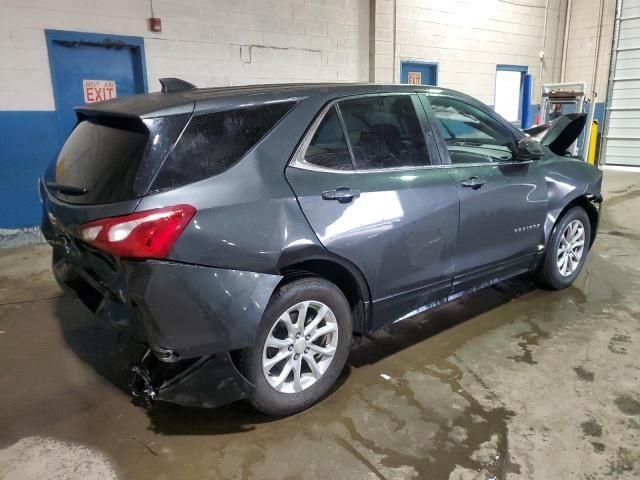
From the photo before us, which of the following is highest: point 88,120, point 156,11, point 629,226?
point 156,11

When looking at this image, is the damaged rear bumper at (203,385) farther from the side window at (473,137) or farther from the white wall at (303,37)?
the white wall at (303,37)

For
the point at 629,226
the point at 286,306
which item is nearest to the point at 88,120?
the point at 286,306

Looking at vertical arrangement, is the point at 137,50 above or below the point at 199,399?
above

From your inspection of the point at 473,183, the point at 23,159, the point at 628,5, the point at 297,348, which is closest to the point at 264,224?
the point at 297,348

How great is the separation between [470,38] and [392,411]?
30.3 ft

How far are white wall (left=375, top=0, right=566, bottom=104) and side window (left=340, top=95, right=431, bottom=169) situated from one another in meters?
5.85

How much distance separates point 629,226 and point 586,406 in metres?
4.67

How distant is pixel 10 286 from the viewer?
4.62 m

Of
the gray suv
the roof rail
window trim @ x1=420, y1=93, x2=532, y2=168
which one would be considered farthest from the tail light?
window trim @ x1=420, y1=93, x2=532, y2=168

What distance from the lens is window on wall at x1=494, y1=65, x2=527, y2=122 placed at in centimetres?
1120

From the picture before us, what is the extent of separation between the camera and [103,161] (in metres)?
2.43

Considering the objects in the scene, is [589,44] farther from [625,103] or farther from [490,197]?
[490,197]

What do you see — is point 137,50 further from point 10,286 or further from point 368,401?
point 368,401

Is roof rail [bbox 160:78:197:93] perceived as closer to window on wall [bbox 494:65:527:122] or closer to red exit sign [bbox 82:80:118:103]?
red exit sign [bbox 82:80:118:103]
